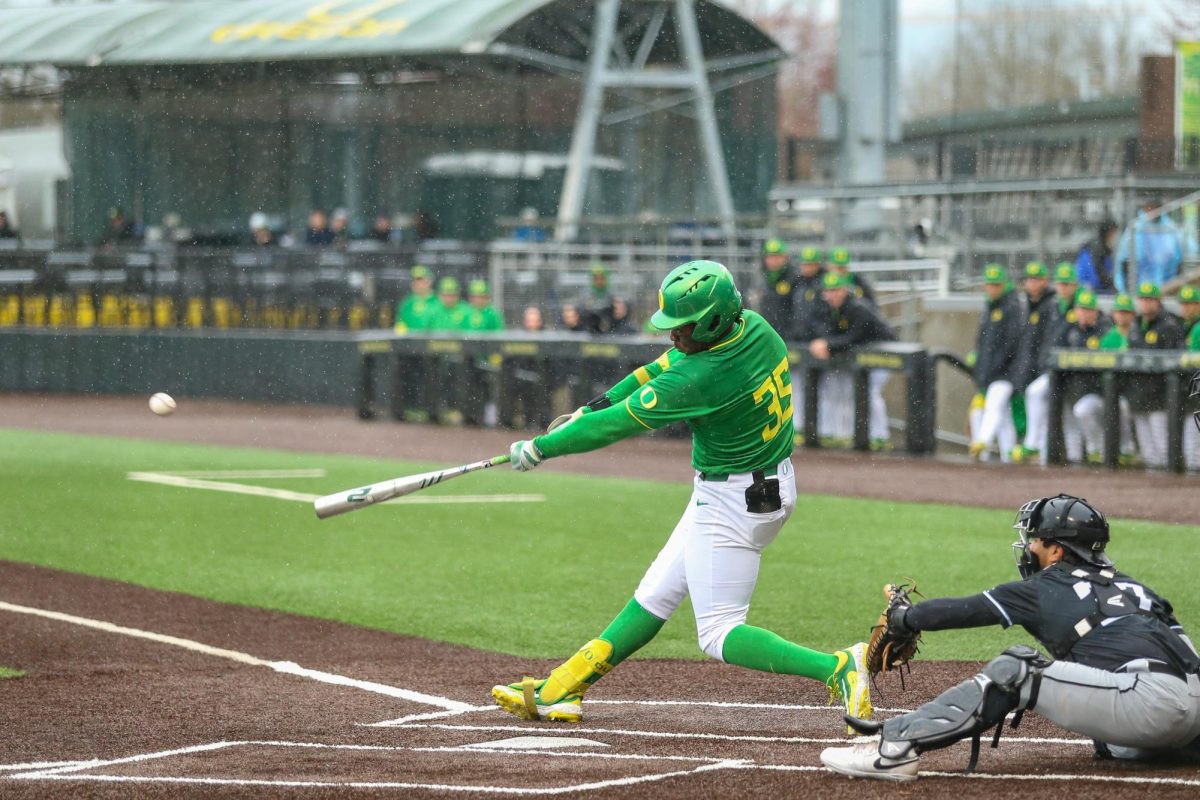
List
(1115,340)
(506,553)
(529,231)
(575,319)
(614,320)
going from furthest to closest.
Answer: (529,231), (575,319), (614,320), (1115,340), (506,553)

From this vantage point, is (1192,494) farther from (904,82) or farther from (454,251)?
(904,82)

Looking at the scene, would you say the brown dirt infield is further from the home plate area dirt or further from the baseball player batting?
the baseball player batting

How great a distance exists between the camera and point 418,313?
22.5 meters

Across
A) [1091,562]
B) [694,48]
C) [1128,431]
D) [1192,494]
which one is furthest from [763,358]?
[694,48]

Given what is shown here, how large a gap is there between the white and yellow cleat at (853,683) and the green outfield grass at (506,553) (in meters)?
2.26

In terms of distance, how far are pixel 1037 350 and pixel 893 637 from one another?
11919 millimetres

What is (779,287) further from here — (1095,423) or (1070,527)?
(1070,527)

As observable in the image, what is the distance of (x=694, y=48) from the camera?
104 feet

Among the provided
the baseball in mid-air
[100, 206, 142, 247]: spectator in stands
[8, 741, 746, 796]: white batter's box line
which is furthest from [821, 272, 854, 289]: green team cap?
[100, 206, 142, 247]: spectator in stands

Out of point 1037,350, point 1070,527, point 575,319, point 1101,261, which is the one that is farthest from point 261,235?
point 1070,527

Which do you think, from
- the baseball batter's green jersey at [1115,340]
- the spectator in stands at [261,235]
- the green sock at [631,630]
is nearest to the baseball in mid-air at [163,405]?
the green sock at [631,630]

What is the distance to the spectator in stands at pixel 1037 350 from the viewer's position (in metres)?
17.0

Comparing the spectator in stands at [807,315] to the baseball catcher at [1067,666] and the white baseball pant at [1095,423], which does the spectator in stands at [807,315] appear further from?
the baseball catcher at [1067,666]

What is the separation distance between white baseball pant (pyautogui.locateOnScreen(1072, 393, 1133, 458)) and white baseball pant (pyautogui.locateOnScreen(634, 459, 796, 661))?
10714 millimetres
